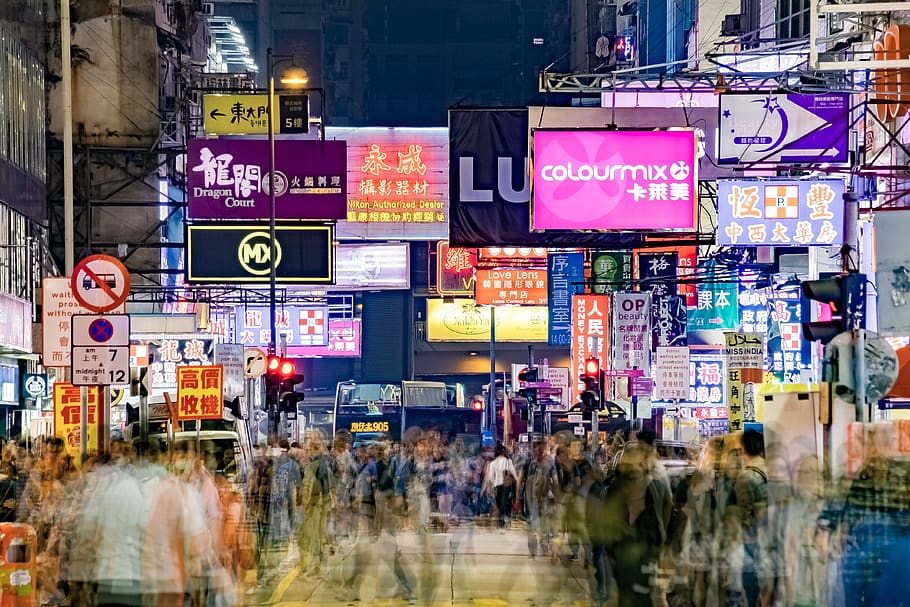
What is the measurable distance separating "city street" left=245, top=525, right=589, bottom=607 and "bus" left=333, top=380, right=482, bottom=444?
27035 mm

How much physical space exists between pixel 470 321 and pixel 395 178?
2551 cm

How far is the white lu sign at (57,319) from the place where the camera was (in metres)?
18.1

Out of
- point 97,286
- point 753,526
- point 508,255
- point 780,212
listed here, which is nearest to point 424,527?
point 97,286

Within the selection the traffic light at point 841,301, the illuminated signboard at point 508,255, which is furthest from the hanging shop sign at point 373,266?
the traffic light at point 841,301

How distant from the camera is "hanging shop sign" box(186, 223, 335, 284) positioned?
31.7 meters

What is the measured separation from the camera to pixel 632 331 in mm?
41562

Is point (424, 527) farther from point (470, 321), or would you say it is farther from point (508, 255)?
point (470, 321)

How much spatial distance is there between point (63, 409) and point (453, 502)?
1122 cm

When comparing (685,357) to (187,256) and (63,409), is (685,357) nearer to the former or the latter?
(187,256)

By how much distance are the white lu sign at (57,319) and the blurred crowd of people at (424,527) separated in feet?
4.25

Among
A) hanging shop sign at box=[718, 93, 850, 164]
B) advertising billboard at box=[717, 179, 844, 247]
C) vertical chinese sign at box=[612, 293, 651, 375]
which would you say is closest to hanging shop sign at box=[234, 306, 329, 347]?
vertical chinese sign at box=[612, 293, 651, 375]

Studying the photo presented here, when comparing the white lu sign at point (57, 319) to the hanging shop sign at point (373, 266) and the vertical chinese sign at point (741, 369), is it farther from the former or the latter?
the hanging shop sign at point (373, 266)

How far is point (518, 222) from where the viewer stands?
2869cm

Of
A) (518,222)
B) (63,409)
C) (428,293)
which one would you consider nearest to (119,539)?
(63,409)
